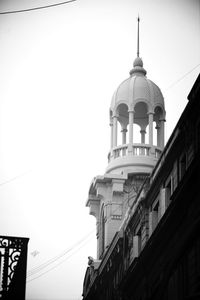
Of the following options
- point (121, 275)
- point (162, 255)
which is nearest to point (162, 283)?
point (162, 255)

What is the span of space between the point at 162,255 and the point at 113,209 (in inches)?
1039

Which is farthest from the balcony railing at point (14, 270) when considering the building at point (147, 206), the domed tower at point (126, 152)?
the domed tower at point (126, 152)

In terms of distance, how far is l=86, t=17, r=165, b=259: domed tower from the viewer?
232 ft

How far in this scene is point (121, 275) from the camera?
58.7 m

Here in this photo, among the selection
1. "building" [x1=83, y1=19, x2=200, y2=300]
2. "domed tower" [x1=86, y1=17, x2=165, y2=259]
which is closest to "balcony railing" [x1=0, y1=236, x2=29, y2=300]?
"building" [x1=83, y1=19, x2=200, y2=300]

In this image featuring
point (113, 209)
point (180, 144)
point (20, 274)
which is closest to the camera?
point (20, 274)

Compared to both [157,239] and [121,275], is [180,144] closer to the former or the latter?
[157,239]

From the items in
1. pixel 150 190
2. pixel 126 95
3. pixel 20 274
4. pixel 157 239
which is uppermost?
pixel 126 95

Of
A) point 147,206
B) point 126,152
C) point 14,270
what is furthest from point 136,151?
point 14,270

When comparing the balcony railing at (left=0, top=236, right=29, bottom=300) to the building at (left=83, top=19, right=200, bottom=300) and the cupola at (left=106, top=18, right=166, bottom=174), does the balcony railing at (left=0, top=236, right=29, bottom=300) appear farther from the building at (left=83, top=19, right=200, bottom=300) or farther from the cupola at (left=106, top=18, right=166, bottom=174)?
the cupola at (left=106, top=18, right=166, bottom=174)

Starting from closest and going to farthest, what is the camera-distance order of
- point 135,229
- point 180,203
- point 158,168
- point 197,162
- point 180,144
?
1. point 197,162
2. point 180,203
3. point 180,144
4. point 158,168
5. point 135,229

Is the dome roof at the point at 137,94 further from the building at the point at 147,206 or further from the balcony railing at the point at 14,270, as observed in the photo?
the balcony railing at the point at 14,270

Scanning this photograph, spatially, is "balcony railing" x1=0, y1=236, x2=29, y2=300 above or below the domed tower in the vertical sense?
below

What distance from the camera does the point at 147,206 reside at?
51531 mm
